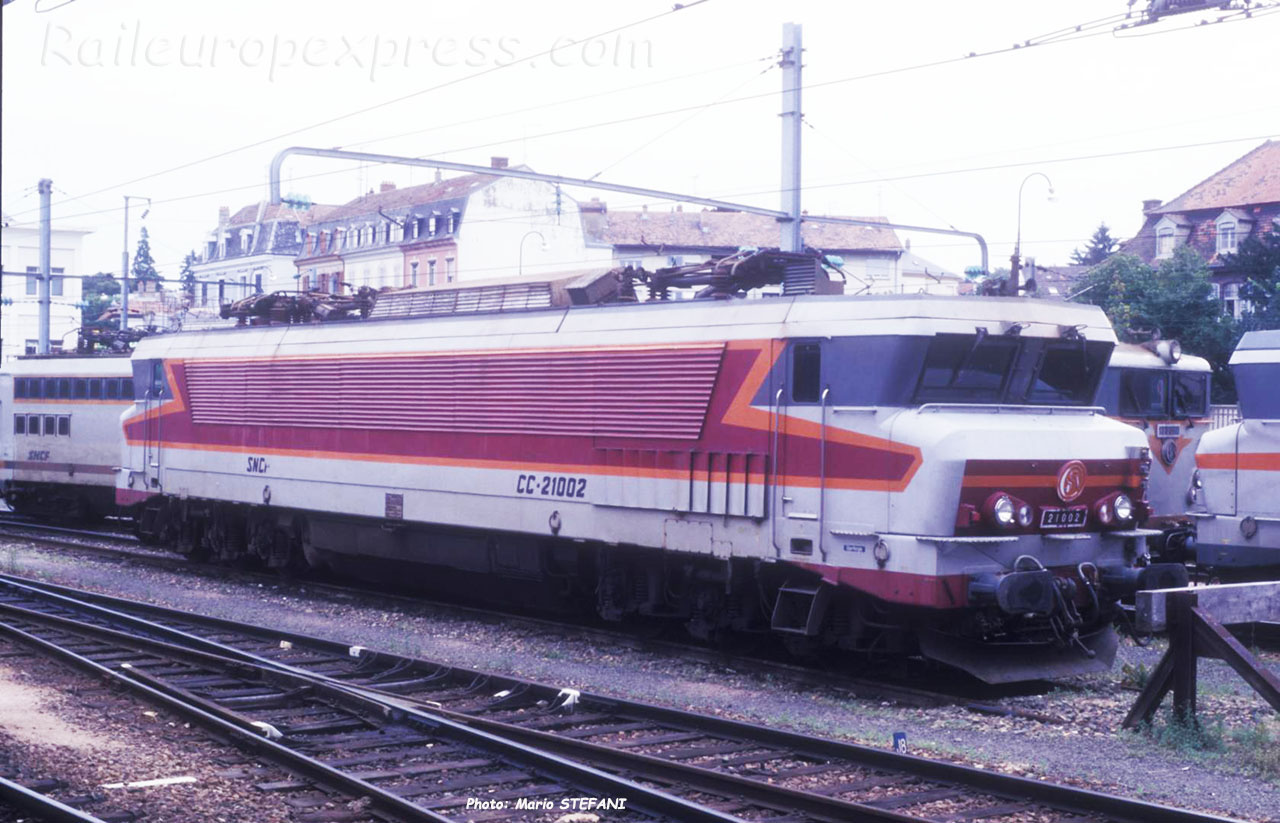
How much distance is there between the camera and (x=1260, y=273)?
147ft

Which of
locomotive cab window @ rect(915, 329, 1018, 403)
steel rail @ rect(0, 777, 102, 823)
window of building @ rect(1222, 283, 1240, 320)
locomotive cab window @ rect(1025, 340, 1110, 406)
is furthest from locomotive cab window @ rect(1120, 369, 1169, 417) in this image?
window of building @ rect(1222, 283, 1240, 320)

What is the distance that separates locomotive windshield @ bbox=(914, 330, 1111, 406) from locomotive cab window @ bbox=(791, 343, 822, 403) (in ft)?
3.13

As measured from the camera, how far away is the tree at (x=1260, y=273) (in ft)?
Result: 137

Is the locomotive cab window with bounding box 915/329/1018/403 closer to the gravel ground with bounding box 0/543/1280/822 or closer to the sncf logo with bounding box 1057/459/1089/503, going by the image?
the sncf logo with bounding box 1057/459/1089/503

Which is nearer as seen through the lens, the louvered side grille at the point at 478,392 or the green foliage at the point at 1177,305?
the louvered side grille at the point at 478,392

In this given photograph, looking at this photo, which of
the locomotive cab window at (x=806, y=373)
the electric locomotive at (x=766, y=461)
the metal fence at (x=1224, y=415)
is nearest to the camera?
the electric locomotive at (x=766, y=461)

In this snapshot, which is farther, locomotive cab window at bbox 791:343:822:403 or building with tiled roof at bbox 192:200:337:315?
building with tiled roof at bbox 192:200:337:315

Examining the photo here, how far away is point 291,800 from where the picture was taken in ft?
29.1

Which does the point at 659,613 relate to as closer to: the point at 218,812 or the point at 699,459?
the point at 699,459

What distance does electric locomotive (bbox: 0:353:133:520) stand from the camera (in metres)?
29.8

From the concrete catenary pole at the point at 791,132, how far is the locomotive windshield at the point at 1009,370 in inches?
292

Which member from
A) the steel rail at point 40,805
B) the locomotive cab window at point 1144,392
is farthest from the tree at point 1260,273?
the steel rail at point 40,805

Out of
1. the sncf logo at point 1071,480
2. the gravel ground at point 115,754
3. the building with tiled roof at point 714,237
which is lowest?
the gravel ground at point 115,754

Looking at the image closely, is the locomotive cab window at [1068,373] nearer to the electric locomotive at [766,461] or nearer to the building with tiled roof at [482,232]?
the electric locomotive at [766,461]
